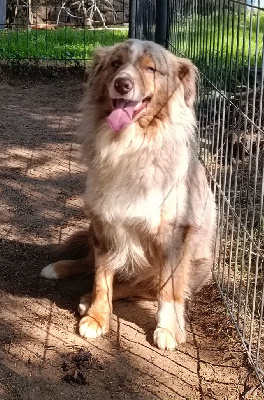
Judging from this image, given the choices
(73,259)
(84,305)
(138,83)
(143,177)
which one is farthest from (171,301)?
(138,83)

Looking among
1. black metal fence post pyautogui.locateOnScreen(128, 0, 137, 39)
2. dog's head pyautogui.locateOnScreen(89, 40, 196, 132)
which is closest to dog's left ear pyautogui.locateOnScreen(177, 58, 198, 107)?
dog's head pyautogui.locateOnScreen(89, 40, 196, 132)

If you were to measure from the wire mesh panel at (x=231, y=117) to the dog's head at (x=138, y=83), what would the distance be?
0.26 meters

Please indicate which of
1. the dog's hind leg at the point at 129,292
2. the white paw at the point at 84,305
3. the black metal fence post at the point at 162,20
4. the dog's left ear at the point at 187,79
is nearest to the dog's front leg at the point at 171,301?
the dog's hind leg at the point at 129,292

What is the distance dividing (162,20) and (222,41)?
5.92 ft

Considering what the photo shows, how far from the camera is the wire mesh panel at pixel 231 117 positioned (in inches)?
120

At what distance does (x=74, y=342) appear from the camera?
11.0 feet

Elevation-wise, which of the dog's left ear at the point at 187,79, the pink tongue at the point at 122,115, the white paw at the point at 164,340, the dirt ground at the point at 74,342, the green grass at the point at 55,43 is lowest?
the dirt ground at the point at 74,342

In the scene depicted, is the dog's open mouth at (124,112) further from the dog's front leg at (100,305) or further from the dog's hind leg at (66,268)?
the dog's hind leg at (66,268)

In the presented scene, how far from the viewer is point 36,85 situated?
927 cm

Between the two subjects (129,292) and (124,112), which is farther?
(129,292)

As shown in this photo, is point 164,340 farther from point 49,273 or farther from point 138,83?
point 138,83

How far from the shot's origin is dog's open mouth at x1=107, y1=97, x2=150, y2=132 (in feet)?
10.6

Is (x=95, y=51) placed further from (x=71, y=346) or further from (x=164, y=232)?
(x=71, y=346)

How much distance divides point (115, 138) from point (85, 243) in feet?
3.56
